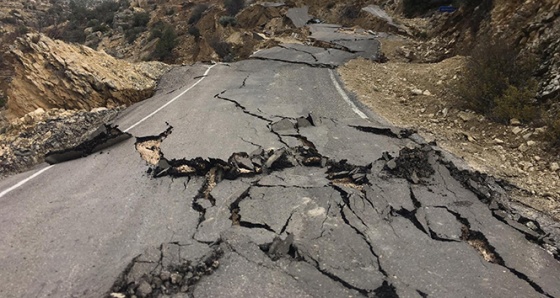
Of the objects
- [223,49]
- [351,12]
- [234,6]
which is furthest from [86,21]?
[351,12]

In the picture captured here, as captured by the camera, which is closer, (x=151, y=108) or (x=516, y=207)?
(x=516, y=207)

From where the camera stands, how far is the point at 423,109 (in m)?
7.83

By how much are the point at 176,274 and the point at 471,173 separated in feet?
13.1

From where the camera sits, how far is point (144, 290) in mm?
3186

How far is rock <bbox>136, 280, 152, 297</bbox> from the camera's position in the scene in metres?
3.16

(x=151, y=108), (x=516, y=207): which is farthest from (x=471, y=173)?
(x=151, y=108)

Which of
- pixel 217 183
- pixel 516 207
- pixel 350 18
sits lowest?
pixel 516 207

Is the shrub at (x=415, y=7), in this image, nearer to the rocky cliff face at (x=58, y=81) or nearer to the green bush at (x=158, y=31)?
the rocky cliff face at (x=58, y=81)

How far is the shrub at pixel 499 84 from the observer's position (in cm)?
634

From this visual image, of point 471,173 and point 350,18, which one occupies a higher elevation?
point 350,18

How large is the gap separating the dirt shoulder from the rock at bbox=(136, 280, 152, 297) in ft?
14.3

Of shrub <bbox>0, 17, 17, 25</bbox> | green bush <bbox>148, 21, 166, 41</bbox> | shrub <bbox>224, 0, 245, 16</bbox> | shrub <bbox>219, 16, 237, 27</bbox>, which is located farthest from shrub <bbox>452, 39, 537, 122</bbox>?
shrub <bbox>0, 17, 17, 25</bbox>

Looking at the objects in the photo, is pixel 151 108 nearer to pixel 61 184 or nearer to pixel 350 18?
pixel 61 184

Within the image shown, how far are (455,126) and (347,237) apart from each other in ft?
14.2
